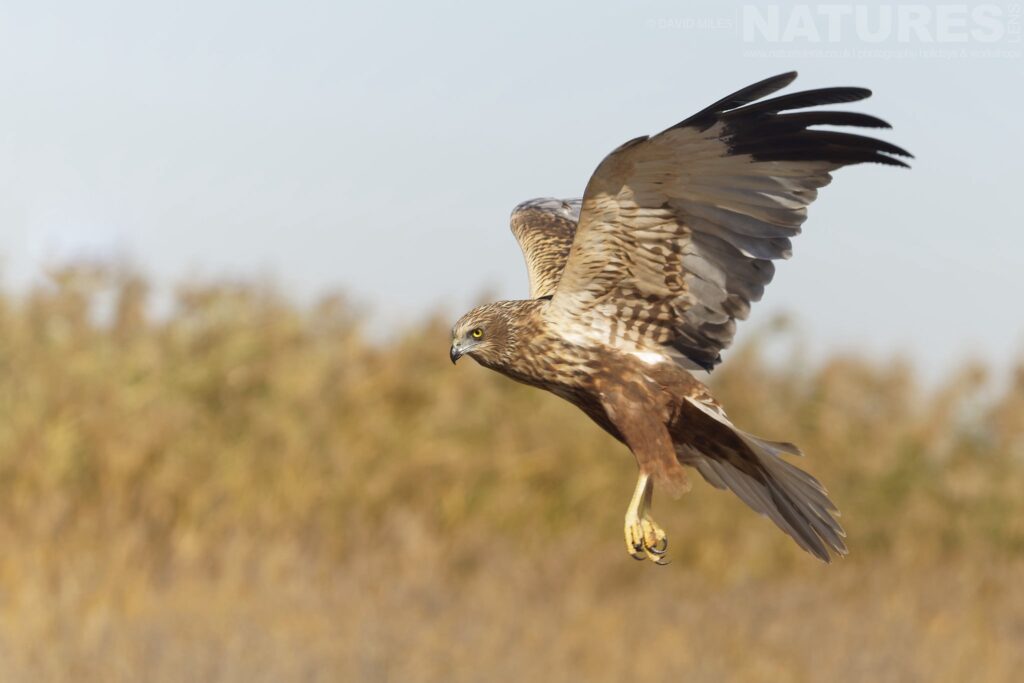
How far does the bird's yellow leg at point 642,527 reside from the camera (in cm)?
155

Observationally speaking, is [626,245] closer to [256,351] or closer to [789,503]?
[789,503]

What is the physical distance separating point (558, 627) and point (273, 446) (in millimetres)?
2936

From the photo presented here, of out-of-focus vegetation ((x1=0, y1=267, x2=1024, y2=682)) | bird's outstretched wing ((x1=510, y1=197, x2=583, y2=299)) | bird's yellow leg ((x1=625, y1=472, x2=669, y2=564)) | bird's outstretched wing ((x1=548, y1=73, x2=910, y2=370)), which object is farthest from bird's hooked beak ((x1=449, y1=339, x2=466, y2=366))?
out-of-focus vegetation ((x1=0, y1=267, x2=1024, y2=682))

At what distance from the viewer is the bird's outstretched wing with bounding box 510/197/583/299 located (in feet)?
8.66

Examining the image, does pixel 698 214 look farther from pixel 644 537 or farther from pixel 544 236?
pixel 544 236

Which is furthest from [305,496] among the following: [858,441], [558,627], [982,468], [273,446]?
[982,468]

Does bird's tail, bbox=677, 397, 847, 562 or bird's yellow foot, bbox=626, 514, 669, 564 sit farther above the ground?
bird's yellow foot, bbox=626, 514, 669, 564

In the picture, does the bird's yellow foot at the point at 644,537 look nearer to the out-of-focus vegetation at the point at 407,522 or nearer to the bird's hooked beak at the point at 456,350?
the bird's hooked beak at the point at 456,350

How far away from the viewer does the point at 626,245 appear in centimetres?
187

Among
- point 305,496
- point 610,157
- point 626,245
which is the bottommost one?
point 305,496

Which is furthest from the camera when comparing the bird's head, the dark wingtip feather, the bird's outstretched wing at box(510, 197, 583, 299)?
the bird's outstretched wing at box(510, 197, 583, 299)

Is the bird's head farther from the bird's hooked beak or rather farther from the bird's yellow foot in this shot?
the bird's yellow foot

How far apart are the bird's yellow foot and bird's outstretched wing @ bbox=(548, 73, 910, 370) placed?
31 cm

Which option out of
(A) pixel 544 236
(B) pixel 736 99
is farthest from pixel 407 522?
(B) pixel 736 99
